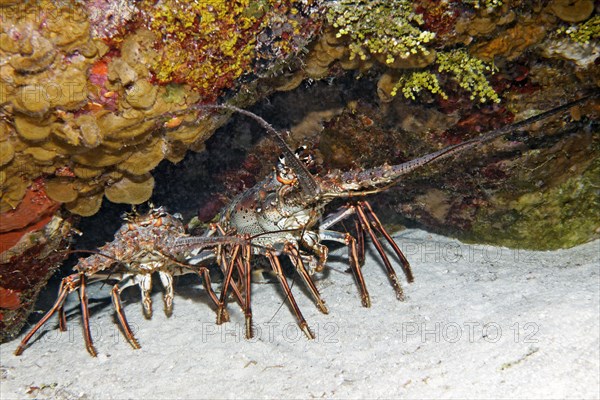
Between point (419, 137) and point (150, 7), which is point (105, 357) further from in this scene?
point (419, 137)

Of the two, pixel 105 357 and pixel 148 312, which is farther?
pixel 148 312

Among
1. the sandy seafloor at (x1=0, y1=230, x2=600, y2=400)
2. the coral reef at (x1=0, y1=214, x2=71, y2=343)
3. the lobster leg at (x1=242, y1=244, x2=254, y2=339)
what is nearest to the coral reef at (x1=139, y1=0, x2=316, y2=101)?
the lobster leg at (x1=242, y1=244, x2=254, y2=339)

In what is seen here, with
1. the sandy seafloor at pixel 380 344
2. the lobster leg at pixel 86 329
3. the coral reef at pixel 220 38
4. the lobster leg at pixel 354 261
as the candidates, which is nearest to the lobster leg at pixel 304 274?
the sandy seafloor at pixel 380 344

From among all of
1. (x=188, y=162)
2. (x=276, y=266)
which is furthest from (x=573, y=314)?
(x=188, y=162)

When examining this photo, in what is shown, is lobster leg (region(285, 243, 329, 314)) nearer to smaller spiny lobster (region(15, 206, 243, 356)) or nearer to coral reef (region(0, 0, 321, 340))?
smaller spiny lobster (region(15, 206, 243, 356))

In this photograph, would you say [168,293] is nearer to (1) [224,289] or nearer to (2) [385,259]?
(1) [224,289]

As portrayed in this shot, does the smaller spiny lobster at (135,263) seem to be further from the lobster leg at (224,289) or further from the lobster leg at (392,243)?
the lobster leg at (392,243)
